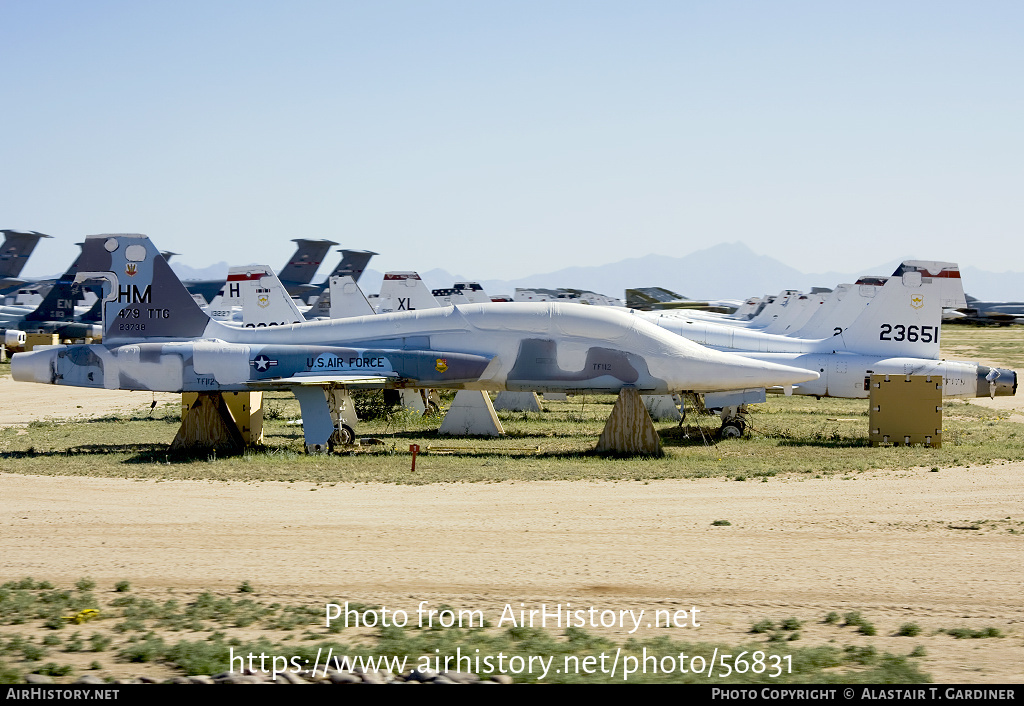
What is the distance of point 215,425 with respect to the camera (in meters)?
17.8

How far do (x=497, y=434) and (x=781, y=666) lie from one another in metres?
14.2

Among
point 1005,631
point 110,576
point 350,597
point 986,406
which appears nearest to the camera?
point 1005,631

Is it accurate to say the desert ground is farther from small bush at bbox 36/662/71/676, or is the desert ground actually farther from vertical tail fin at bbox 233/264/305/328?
vertical tail fin at bbox 233/264/305/328

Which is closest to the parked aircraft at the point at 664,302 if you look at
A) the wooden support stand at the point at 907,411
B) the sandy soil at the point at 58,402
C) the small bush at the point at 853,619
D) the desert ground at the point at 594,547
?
the sandy soil at the point at 58,402

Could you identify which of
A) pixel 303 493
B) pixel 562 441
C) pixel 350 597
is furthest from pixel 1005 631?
pixel 562 441

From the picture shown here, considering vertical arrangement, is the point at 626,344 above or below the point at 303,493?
above

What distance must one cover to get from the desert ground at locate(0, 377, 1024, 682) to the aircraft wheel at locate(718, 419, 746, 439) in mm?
6224

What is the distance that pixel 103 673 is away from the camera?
6.20 m

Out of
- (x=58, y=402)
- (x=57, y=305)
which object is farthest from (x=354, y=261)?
(x=58, y=402)

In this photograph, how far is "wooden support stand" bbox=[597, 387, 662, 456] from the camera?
16938 mm

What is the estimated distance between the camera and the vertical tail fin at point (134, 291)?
17.9m

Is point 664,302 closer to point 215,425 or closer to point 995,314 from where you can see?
point 995,314

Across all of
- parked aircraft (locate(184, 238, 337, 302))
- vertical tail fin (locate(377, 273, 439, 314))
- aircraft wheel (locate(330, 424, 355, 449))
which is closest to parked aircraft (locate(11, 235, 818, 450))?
aircraft wheel (locate(330, 424, 355, 449))
